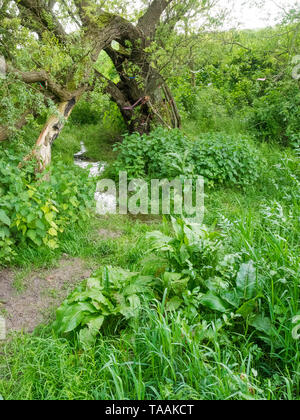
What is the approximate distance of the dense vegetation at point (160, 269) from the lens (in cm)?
204

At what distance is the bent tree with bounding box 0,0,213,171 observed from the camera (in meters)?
4.14

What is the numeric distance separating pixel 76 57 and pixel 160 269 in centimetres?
380

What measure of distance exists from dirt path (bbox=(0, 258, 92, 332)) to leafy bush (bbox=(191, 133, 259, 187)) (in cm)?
297

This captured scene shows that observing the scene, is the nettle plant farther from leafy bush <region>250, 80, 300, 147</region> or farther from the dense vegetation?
leafy bush <region>250, 80, 300, 147</region>

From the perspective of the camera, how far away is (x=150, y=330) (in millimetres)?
2240

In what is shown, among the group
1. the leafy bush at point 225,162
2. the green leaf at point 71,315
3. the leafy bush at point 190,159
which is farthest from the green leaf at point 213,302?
the leafy bush at point 225,162

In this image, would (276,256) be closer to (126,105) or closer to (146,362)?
(146,362)

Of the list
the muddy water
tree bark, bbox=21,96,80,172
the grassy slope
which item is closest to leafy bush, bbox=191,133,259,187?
the muddy water

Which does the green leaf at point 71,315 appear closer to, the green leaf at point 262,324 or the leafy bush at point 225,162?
the green leaf at point 262,324

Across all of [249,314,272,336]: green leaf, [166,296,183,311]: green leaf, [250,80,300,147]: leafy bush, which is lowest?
[249,314,272,336]: green leaf

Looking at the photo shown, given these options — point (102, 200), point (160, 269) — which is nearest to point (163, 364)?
point (160, 269)

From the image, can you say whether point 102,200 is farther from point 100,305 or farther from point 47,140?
point 100,305

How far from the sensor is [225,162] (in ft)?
18.7

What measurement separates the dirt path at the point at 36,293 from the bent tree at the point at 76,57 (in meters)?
1.67
